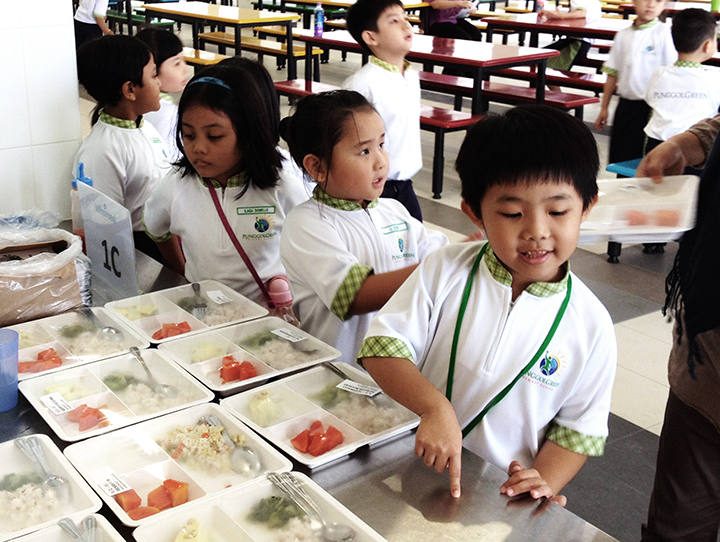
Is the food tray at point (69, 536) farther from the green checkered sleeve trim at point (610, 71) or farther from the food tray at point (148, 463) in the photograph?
the green checkered sleeve trim at point (610, 71)

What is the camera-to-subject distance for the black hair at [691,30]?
3.88 m

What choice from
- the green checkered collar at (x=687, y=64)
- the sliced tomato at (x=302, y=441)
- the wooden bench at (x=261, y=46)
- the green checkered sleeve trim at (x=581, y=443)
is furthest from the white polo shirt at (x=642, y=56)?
the sliced tomato at (x=302, y=441)

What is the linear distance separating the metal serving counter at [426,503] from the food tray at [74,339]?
9.6 inches

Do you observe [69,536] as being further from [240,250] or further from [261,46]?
[261,46]

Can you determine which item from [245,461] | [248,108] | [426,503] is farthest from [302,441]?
[248,108]

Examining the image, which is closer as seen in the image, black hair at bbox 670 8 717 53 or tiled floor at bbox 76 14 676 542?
tiled floor at bbox 76 14 676 542

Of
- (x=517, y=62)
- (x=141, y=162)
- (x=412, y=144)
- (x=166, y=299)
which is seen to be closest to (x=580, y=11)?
(x=517, y=62)

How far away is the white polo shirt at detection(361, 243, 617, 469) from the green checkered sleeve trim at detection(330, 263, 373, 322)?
274 millimetres

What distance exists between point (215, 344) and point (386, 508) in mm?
564

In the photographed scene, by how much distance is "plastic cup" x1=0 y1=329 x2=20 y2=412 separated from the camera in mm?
1154

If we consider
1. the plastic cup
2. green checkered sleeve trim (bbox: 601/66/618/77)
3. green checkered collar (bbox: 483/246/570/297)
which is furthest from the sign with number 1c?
green checkered sleeve trim (bbox: 601/66/618/77)

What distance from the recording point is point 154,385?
1.25 metres

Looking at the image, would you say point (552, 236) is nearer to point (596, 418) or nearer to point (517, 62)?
point (596, 418)

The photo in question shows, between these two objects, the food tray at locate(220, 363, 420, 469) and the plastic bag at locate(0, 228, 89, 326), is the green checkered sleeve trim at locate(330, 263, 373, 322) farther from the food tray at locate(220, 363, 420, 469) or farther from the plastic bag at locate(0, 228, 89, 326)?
the plastic bag at locate(0, 228, 89, 326)
